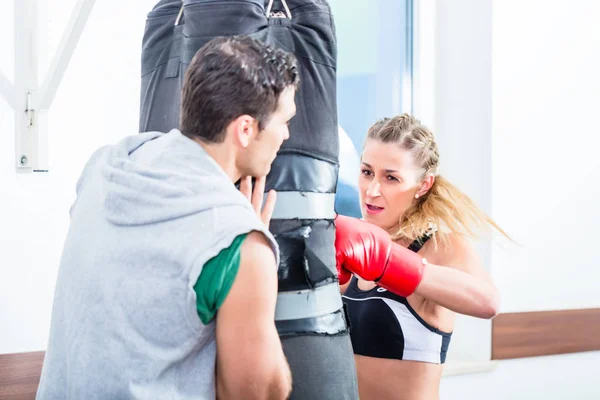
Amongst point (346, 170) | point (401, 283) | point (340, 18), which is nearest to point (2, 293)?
point (401, 283)

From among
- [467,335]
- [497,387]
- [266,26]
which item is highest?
[266,26]

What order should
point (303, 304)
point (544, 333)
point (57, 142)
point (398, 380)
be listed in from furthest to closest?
point (544, 333)
point (57, 142)
point (398, 380)
point (303, 304)

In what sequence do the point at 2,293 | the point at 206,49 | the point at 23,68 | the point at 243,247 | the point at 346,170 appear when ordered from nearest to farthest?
the point at 243,247 < the point at 206,49 < the point at 23,68 < the point at 2,293 < the point at 346,170

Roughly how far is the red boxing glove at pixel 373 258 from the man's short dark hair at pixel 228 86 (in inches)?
22.0

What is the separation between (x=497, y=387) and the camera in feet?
10.6

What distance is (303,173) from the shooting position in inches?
55.8

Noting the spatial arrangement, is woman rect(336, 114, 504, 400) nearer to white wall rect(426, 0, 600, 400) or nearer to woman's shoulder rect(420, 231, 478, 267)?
woman's shoulder rect(420, 231, 478, 267)

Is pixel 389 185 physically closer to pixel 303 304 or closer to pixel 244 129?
pixel 303 304

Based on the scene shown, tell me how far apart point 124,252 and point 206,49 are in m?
0.37

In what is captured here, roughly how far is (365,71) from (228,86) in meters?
2.15

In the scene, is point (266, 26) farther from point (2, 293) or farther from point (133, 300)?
point (2, 293)

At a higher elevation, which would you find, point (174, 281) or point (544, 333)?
point (174, 281)

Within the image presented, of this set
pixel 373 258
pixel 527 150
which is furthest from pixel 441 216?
pixel 527 150

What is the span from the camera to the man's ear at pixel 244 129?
4.08 ft
